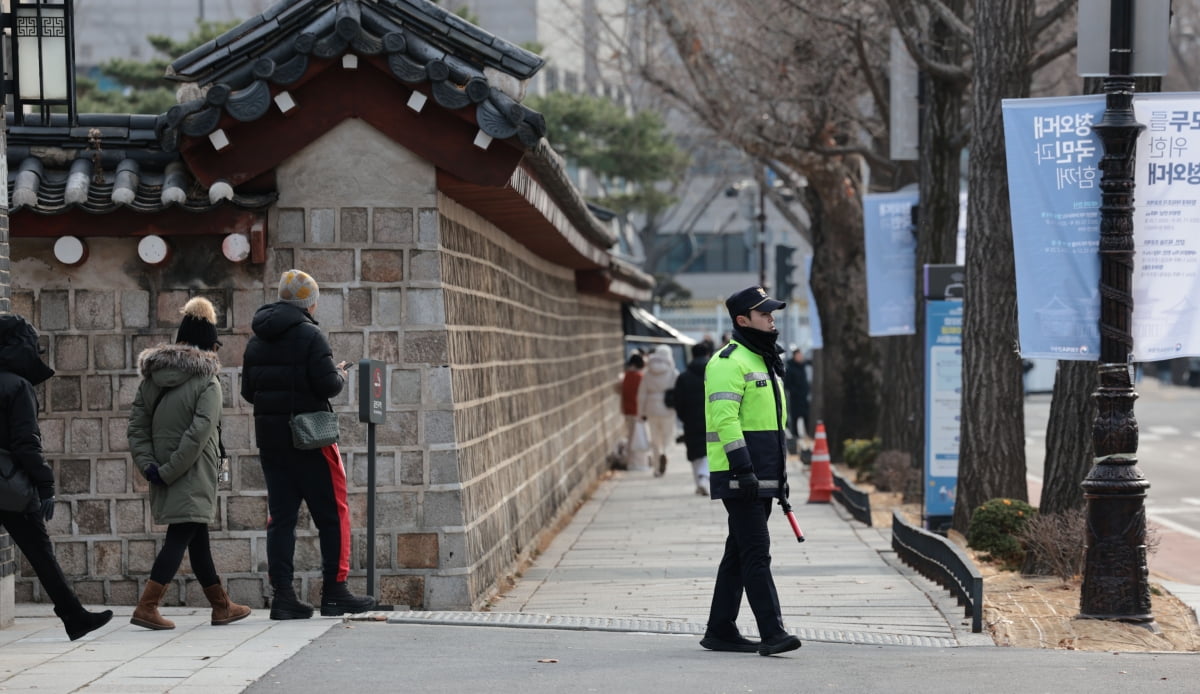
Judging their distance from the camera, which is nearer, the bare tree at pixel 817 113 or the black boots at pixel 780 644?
the black boots at pixel 780 644

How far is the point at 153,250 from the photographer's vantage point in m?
10.3

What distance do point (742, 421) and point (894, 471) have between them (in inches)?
505

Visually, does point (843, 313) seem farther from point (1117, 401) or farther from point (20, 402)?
point (20, 402)

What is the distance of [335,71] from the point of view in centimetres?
1021

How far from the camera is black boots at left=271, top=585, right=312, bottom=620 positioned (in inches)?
368

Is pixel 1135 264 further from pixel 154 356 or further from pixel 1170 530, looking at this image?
pixel 1170 530

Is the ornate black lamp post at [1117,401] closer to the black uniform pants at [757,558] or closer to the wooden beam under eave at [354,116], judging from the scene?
the black uniform pants at [757,558]

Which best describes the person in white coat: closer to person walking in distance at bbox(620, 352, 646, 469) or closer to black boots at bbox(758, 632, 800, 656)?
person walking in distance at bbox(620, 352, 646, 469)

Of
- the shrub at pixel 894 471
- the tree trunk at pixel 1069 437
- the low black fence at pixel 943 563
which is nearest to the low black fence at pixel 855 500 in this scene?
the shrub at pixel 894 471

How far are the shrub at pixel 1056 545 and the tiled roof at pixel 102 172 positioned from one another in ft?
18.4

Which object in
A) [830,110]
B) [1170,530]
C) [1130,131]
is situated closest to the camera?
[1130,131]

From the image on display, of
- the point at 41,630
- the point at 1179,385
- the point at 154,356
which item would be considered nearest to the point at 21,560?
the point at 41,630

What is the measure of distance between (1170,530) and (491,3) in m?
41.2

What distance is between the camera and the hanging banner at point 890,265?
59.0 ft
